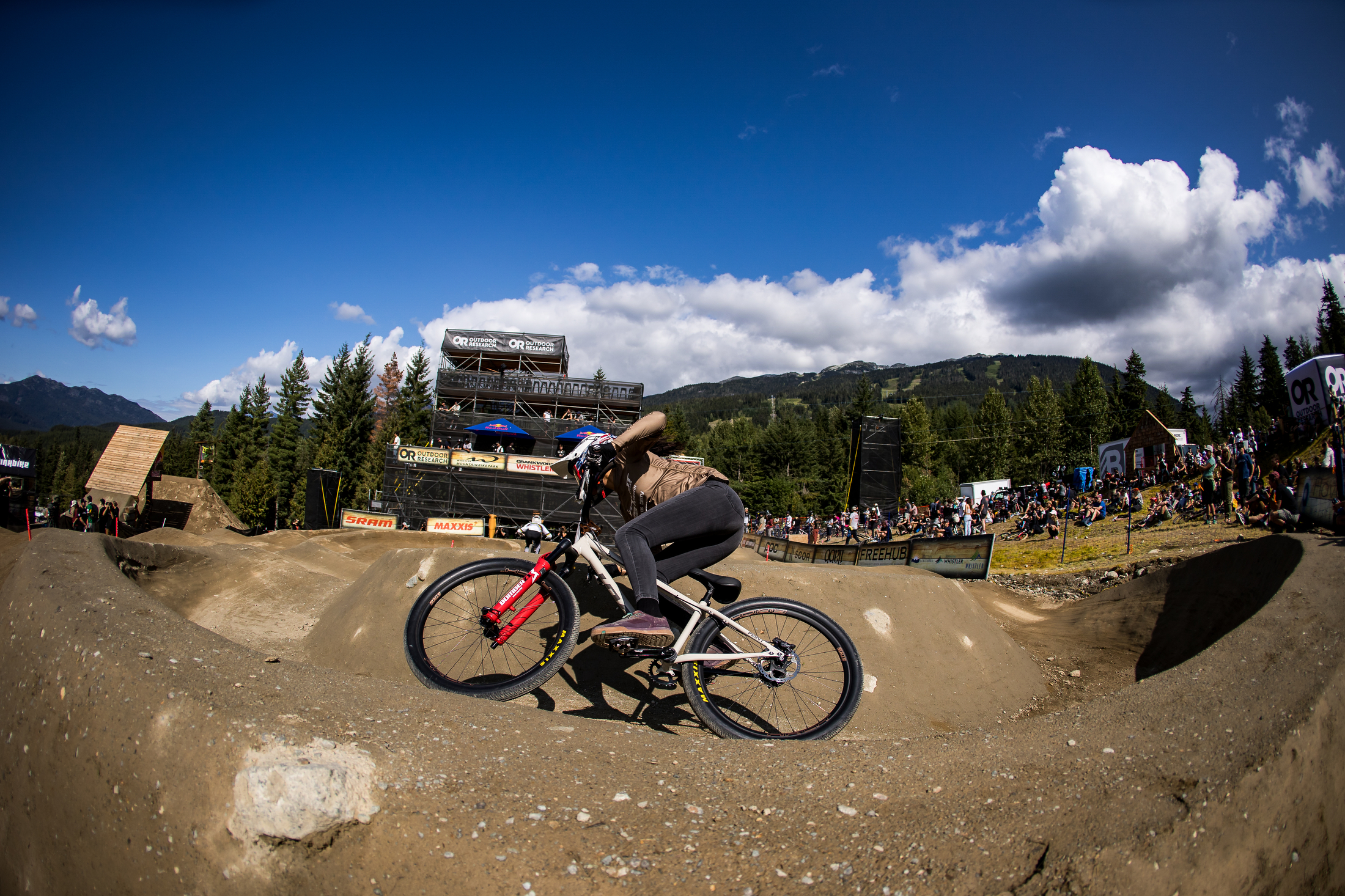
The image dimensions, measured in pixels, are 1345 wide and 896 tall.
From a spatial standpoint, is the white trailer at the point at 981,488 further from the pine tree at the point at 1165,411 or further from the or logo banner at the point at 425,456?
Answer: the pine tree at the point at 1165,411

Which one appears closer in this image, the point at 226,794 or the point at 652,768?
the point at 226,794

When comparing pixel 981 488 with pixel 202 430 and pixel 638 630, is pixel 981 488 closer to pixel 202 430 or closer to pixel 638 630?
pixel 638 630

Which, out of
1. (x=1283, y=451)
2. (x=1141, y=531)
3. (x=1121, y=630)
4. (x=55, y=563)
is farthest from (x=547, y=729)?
(x=1283, y=451)

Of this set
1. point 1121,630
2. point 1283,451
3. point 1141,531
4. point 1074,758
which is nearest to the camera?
point 1074,758

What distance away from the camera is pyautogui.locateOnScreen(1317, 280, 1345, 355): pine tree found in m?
66.5

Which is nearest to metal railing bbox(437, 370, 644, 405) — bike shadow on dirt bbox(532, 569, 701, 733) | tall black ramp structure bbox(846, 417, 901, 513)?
tall black ramp structure bbox(846, 417, 901, 513)

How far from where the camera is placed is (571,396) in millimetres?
52438

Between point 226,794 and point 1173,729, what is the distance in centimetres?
341

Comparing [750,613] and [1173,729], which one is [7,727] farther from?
[1173,729]

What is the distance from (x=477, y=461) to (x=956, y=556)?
22.9 m

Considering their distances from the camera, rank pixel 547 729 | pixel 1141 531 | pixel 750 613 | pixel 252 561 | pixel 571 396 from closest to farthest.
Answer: pixel 547 729 → pixel 750 613 → pixel 252 561 → pixel 1141 531 → pixel 571 396

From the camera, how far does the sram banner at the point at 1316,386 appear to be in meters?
20.2

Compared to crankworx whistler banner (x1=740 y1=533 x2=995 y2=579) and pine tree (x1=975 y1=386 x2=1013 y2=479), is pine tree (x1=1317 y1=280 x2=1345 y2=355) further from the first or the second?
crankworx whistler banner (x1=740 y1=533 x2=995 y2=579)

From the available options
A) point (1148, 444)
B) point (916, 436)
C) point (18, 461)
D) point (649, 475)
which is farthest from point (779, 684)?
point (916, 436)
